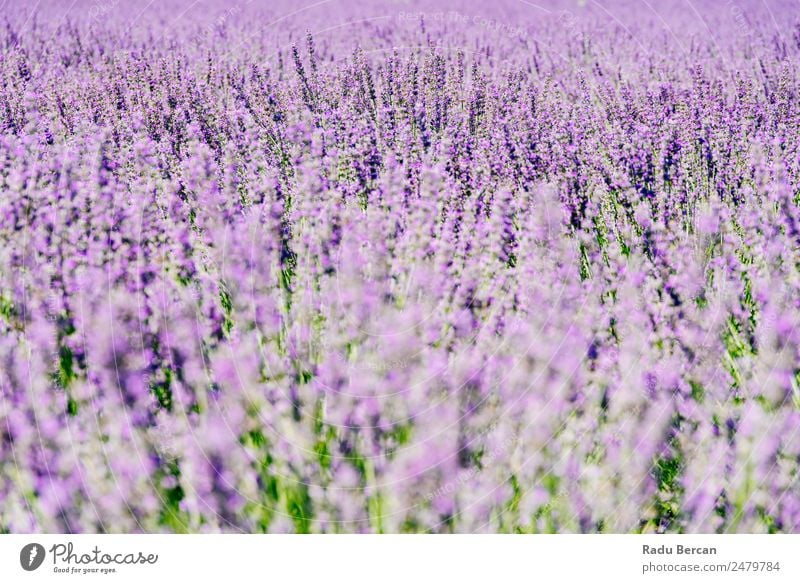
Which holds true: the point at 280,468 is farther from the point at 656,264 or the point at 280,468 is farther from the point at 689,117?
the point at 689,117

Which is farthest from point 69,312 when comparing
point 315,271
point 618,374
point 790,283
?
point 790,283

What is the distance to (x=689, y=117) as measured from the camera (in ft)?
9.48

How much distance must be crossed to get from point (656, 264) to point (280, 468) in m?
1.45

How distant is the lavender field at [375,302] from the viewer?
1.84m
